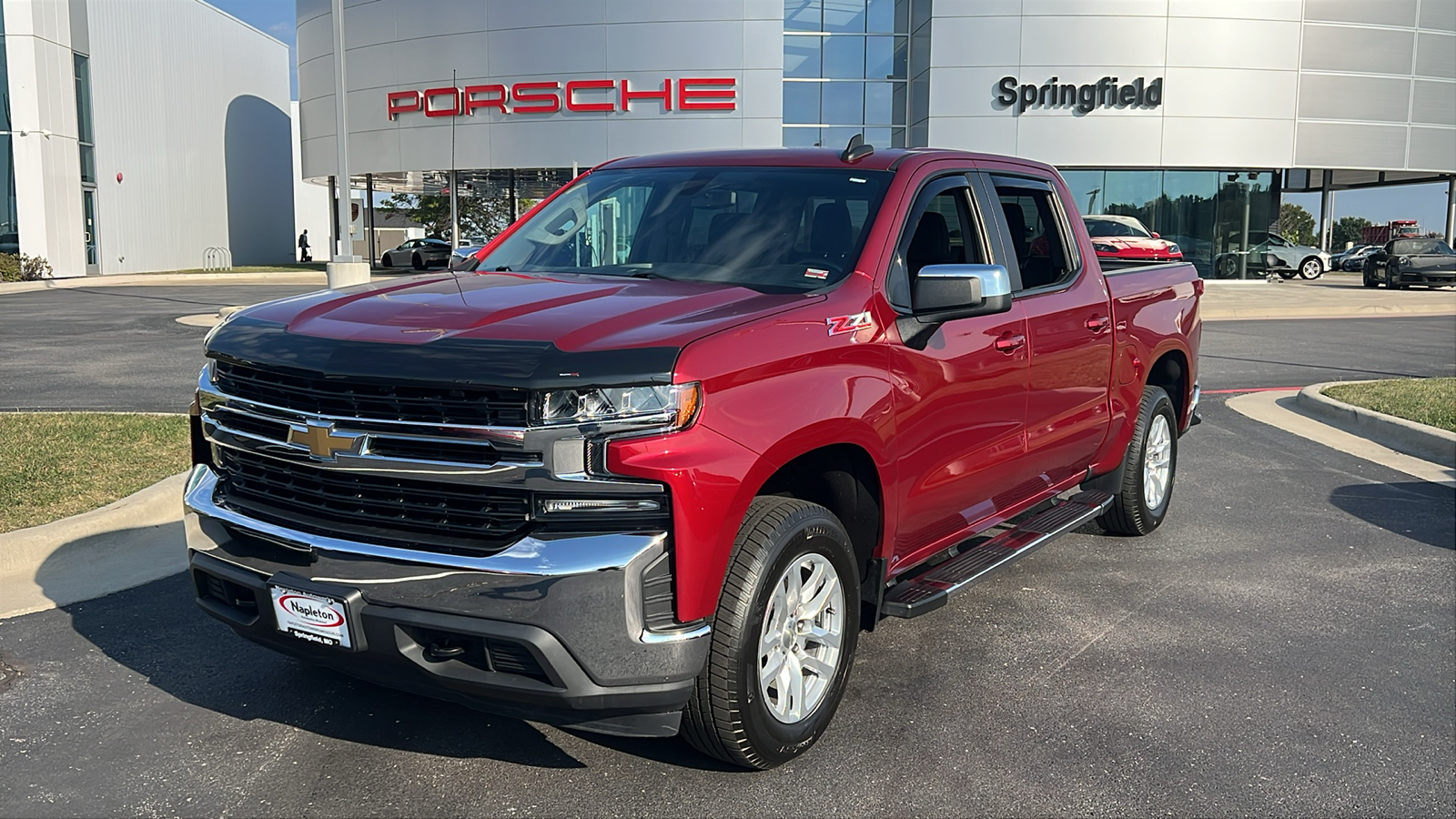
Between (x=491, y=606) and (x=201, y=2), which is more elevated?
(x=201, y=2)

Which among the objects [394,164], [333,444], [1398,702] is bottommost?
[1398,702]

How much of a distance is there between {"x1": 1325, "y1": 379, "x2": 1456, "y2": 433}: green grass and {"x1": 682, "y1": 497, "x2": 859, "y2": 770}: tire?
7.71 meters

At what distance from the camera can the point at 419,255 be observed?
45.1 m

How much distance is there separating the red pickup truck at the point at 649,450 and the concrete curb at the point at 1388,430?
5.78 m

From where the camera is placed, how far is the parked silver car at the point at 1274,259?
39.3m

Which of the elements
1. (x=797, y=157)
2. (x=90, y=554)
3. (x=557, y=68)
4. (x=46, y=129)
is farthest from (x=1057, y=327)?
(x=46, y=129)

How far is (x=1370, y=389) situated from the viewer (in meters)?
12.0

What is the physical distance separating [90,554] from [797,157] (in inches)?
158

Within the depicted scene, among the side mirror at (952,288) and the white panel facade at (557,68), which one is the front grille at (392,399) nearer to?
the side mirror at (952,288)

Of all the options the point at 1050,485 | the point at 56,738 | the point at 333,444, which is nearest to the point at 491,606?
the point at 333,444

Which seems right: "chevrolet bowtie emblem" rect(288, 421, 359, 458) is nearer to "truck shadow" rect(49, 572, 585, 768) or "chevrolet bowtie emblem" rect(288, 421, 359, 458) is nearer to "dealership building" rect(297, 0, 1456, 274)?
"truck shadow" rect(49, 572, 585, 768)

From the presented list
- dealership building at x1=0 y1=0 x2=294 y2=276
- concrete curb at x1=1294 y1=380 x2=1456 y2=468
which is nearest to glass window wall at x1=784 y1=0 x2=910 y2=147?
dealership building at x1=0 y1=0 x2=294 y2=276

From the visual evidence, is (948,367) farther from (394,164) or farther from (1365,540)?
(394,164)

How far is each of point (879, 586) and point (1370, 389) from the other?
9.88 m
